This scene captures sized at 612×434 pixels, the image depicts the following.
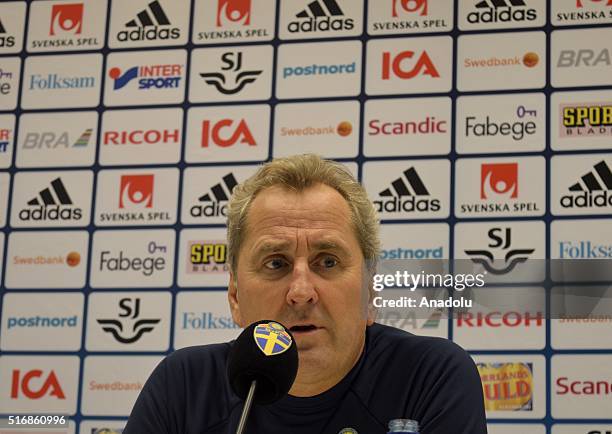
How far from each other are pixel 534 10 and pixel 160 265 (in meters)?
2.01

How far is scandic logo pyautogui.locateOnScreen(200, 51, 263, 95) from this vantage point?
433 cm

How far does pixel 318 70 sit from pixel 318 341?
249cm

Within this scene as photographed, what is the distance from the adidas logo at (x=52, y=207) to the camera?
4352 mm

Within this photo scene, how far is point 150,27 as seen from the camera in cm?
450

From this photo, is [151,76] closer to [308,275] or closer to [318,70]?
[318,70]

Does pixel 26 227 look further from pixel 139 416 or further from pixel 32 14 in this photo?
pixel 139 416

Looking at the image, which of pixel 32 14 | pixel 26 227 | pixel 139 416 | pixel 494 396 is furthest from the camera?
pixel 32 14

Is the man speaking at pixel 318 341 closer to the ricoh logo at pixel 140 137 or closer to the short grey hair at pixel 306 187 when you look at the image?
the short grey hair at pixel 306 187

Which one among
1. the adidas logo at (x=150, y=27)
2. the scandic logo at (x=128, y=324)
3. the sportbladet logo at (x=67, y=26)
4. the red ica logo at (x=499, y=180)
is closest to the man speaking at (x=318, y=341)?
the red ica logo at (x=499, y=180)

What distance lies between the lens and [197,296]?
4.16 m

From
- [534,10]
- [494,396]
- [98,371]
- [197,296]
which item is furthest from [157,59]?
[494,396]

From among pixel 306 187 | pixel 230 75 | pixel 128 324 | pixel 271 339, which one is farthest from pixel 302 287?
pixel 230 75

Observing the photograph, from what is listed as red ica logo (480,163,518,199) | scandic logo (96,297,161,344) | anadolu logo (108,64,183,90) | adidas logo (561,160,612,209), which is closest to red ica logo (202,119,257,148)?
anadolu logo (108,64,183,90)

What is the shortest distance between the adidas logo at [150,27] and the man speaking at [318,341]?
2.45 meters
